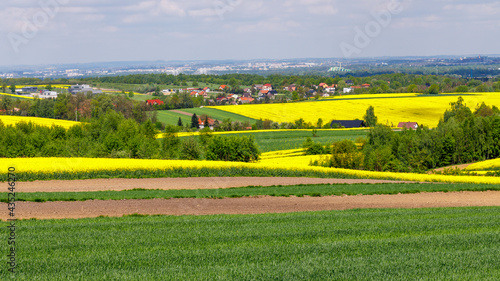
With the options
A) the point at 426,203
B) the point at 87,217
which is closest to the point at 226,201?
the point at 87,217

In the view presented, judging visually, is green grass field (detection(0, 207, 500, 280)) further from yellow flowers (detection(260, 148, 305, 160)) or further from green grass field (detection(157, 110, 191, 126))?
green grass field (detection(157, 110, 191, 126))

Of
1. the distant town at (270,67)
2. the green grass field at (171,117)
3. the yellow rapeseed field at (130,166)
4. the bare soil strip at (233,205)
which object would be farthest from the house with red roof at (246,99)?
the bare soil strip at (233,205)

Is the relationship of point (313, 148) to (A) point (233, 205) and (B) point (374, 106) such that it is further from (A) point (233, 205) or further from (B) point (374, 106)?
(B) point (374, 106)

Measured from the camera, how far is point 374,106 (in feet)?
316

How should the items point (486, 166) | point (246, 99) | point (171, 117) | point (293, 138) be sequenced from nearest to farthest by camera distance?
point (486, 166)
point (293, 138)
point (171, 117)
point (246, 99)

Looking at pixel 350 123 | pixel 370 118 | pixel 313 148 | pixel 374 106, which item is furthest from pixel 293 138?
pixel 374 106

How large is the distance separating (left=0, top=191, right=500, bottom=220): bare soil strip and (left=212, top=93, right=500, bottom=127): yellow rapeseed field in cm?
5913

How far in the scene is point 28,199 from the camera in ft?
67.4

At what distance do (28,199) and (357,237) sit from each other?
51.5ft

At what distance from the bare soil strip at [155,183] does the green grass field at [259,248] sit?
9591 millimetres

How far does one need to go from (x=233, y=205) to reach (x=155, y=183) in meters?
8.69

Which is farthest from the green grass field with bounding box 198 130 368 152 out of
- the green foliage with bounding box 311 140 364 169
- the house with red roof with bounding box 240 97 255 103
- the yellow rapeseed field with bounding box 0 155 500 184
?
the house with red roof with bounding box 240 97 255 103

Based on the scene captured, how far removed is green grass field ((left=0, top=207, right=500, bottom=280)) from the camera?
9.61 metres

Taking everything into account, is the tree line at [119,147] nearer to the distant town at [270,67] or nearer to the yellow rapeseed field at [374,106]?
the distant town at [270,67]
